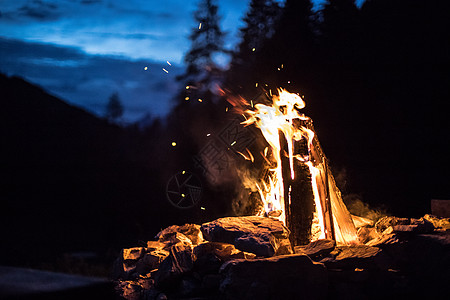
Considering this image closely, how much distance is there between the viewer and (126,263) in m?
4.71

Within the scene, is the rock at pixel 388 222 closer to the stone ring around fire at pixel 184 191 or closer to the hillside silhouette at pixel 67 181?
the stone ring around fire at pixel 184 191

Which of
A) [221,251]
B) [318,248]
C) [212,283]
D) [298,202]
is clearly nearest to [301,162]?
[298,202]

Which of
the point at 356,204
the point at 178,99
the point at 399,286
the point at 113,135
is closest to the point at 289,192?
the point at 399,286

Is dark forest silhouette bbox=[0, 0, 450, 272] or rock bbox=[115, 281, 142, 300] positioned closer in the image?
rock bbox=[115, 281, 142, 300]

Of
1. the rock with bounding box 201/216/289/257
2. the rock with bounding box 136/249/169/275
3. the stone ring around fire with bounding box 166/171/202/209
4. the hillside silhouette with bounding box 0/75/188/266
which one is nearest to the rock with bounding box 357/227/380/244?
the rock with bounding box 201/216/289/257

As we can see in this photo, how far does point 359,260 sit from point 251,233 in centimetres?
106

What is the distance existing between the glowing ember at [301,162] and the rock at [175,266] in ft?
4.11

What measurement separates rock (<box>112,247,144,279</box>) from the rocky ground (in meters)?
0.02

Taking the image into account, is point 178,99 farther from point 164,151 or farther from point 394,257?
point 394,257

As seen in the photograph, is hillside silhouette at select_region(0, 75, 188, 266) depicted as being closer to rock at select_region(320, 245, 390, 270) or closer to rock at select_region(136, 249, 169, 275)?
rock at select_region(136, 249, 169, 275)

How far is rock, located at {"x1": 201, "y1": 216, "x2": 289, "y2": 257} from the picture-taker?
161 inches

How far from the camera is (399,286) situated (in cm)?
382

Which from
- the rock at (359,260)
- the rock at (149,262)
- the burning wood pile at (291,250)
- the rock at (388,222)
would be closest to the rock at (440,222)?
the burning wood pile at (291,250)

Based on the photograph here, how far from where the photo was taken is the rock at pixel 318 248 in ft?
13.5
